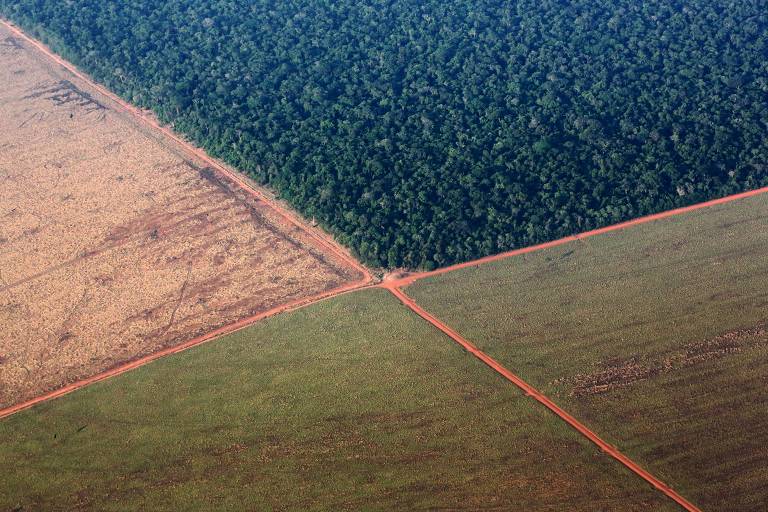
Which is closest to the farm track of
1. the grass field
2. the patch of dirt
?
the grass field

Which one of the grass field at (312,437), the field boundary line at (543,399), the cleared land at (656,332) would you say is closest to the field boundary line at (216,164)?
the field boundary line at (543,399)

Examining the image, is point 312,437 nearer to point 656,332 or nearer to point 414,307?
point 414,307

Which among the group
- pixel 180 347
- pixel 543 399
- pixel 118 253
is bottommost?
pixel 180 347

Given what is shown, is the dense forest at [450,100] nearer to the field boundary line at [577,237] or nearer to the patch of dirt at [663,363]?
the field boundary line at [577,237]

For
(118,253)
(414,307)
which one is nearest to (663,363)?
(414,307)

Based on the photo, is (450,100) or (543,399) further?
(450,100)

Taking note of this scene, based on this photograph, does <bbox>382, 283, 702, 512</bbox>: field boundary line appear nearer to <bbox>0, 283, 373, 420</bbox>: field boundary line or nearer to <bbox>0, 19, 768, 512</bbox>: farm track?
<bbox>0, 19, 768, 512</bbox>: farm track
